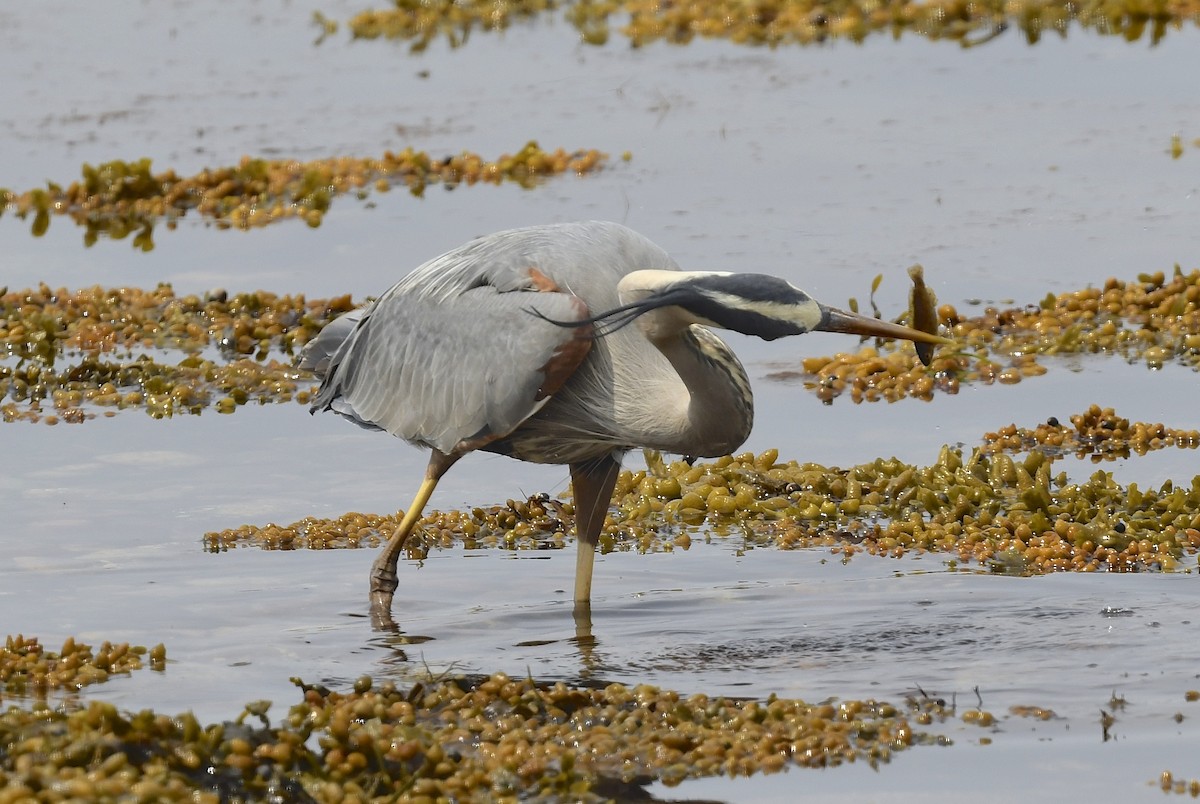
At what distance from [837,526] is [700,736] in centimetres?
301

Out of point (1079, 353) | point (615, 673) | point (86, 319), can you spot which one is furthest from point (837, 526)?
point (86, 319)

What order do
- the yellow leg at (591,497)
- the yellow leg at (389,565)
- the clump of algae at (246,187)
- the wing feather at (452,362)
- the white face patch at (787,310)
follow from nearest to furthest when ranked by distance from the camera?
the white face patch at (787,310) < the wing feather at (452,362) < the yellow leg at (389,565) < the yellow leg at (591,497) < the clump of algae at (246,187)

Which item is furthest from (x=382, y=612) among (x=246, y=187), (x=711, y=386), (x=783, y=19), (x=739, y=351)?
(x=783, y=19)

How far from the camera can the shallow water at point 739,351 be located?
7.27 m

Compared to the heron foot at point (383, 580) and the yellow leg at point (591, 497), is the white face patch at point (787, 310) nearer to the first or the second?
the yellow leg at point (591, 497)

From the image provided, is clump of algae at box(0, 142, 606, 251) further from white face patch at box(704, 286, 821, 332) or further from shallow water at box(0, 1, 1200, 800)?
white face patch at box(704, 286, 821, 332)

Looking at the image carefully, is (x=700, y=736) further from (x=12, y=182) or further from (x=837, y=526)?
(x=12, y=182)

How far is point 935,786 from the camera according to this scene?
19.8ft

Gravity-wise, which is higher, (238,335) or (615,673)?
(238,335)

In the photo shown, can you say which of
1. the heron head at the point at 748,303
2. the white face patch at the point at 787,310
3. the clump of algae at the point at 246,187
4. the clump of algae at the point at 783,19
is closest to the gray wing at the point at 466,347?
the heron head at the point at 748,303

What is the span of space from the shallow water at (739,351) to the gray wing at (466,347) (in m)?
0.73

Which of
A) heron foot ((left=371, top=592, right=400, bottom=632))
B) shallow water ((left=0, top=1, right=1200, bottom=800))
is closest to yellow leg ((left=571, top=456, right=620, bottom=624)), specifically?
shallow water ((left=0, top=1, right=1200, bottom=800))

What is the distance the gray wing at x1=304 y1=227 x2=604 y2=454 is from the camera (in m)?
7.95

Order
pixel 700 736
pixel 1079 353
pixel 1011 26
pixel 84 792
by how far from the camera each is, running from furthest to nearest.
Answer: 1. pixel 1011 26
2. pixel 1079 353
3. pixel 700 736
4. pixel 84 792
